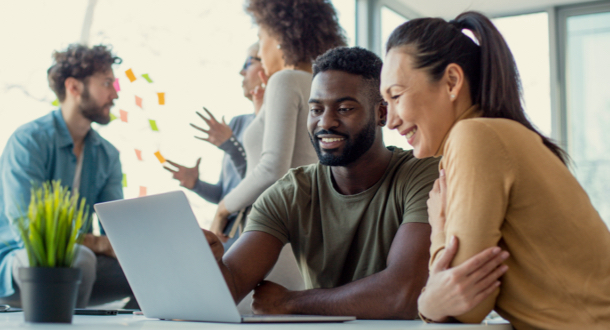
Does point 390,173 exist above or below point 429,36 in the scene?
below

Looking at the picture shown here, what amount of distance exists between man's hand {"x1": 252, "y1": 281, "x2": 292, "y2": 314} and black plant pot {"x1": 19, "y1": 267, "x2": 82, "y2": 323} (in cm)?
48

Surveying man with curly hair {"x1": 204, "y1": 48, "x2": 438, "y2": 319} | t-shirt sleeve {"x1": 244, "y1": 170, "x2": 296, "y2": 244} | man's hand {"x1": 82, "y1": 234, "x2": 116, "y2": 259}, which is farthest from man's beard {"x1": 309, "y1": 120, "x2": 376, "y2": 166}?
man's hand {"x1": 82, "y1": 234, "x2": 116, "y2": 259}

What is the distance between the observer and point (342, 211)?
1434 mm

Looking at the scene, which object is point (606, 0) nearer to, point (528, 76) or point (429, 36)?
point (528, 76)

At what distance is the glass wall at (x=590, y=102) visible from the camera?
4.50 m

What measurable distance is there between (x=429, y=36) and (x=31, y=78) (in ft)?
6.99

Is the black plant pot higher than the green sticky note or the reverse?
the reverse

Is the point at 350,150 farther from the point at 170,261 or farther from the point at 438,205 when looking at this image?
the point at 170,261

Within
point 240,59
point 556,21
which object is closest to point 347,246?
point 240,59

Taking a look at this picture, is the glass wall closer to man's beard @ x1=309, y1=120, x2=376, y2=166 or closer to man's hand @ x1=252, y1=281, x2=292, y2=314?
man's beard @ x1=309, y1=120, x2=376, y2=166

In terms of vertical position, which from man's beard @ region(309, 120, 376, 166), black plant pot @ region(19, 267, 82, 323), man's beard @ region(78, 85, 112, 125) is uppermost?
man's beard @ region(78, 85, 112, 125)

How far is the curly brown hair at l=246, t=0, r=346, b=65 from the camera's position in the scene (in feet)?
7.15

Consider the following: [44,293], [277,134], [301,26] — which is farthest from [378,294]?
[301,26]

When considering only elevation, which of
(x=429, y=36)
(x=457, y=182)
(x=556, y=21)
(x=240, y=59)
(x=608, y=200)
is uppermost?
(x=556, y=21)
